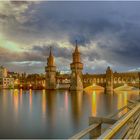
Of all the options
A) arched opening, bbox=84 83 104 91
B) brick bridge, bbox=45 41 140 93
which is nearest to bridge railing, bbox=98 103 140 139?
brick bridge, bbox=45 41 140 93

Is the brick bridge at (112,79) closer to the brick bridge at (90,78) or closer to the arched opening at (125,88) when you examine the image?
the brick bridge at (90,78)

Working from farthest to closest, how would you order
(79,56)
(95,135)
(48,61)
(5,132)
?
(48,61) < (79,56) < (5,132) < (95,135)

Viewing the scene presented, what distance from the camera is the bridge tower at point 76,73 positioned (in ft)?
302

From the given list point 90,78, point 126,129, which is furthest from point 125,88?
point 126,129

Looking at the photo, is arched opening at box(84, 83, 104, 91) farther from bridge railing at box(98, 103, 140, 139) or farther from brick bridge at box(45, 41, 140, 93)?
bridge railing at box(98, 103, 140, 139)

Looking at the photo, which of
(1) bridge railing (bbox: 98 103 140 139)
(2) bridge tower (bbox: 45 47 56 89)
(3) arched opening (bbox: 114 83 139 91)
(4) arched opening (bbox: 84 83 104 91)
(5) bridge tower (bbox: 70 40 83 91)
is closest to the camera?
(1) bridge railing (bbox: 98 103 140 139)

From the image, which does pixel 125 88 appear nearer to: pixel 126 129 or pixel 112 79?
pixel 112 79

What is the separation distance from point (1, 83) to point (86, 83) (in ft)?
186

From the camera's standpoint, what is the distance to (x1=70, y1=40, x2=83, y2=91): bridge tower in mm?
92000

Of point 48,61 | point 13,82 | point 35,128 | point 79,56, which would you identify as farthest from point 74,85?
point 35,128

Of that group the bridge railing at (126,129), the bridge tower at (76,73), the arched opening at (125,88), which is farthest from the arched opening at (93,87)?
the bridge railing at (126,129)

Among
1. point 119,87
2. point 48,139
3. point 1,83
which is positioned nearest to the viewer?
point 48,139

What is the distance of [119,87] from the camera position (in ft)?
304

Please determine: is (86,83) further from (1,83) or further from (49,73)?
(1,83)
